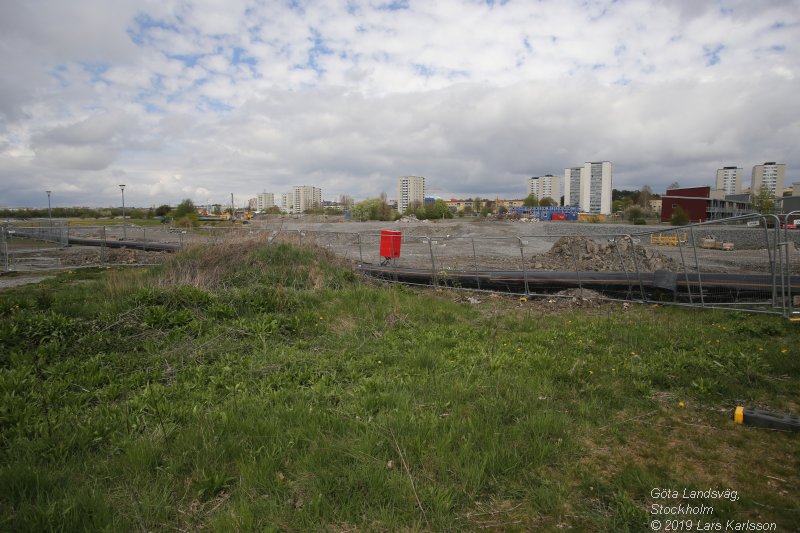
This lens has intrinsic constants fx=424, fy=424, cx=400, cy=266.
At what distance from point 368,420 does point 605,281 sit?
8.85 m

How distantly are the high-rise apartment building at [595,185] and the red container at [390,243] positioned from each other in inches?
5566

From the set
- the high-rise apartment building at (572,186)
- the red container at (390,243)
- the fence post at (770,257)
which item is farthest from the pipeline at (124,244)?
the high-rise apartment building at (572,186)

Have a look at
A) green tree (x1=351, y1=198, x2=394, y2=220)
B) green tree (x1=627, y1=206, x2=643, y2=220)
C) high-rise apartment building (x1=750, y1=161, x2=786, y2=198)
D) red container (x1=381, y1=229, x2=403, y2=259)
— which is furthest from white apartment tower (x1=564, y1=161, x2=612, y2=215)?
red container (x1=381, y1=229, x2=403, y2=259)

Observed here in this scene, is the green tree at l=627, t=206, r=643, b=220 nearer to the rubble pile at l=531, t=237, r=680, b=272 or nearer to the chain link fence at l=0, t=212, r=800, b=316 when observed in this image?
the rubble pile at l=531, t=237, r=680, b=272

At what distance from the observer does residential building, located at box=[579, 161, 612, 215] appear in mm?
141125

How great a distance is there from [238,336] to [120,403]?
2202mm

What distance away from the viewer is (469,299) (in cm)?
1063

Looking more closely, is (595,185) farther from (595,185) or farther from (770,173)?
(770,173)

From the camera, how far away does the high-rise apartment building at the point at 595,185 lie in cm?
14112

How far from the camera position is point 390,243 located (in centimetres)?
1341

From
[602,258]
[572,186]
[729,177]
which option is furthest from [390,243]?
[572,186]

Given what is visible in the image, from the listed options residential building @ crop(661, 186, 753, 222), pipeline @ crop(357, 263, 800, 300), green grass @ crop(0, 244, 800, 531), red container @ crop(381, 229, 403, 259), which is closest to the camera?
green grass @ crop(0, 244, 800, 531)

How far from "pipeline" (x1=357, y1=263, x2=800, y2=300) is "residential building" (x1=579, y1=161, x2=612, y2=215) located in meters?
142

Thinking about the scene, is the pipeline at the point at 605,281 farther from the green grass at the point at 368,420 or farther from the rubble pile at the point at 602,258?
the green grass at the point at 368,420
